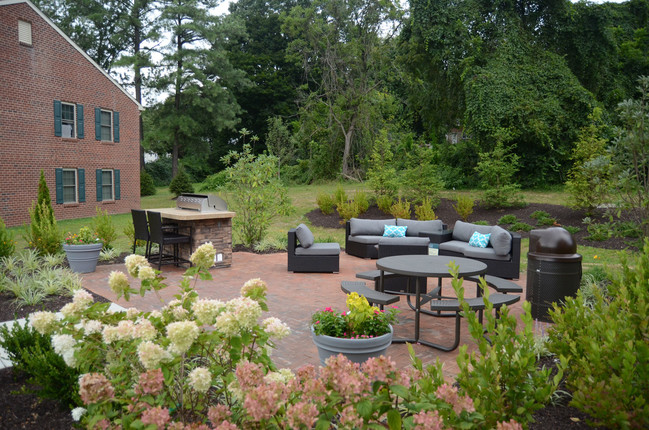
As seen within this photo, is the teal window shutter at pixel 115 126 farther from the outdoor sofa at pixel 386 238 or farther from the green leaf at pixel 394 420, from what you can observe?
the green leaf at pixel 394 420

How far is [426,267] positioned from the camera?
4.95 meters

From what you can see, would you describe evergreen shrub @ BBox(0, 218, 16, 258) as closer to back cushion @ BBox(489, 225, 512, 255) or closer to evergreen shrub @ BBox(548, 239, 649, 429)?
A: back cushion @ BBox(489, 225, 512, 255)

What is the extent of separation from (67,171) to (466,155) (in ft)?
53.5

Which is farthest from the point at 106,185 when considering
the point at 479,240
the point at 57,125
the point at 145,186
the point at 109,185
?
the point at 479,240

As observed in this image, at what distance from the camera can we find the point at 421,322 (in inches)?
209

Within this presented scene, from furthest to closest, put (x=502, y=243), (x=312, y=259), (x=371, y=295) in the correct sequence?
(x=312, y=259), (x=502, y=243), (x=371, y=295)

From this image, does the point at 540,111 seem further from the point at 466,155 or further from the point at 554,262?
the point at 554,262

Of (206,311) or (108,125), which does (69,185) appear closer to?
(108,125)

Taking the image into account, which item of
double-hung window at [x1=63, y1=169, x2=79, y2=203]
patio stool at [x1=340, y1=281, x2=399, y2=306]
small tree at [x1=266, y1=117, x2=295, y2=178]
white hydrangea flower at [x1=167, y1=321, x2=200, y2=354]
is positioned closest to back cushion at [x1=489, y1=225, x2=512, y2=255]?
patio stool at [x1=340, y1=281, x2=399, y2=306]

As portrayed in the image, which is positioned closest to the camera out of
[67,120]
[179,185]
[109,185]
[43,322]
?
[43,322]

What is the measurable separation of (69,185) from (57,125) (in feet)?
7.23

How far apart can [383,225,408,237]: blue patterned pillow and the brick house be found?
12.6 meters

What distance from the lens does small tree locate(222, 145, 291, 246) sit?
33.0 ft

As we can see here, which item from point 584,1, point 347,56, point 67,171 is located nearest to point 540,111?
point 584,1
